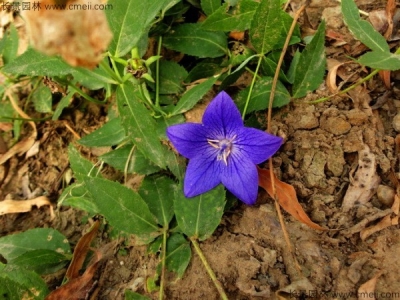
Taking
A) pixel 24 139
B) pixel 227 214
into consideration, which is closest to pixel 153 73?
pixel 227 214

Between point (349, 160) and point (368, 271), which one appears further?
point (349, 160)

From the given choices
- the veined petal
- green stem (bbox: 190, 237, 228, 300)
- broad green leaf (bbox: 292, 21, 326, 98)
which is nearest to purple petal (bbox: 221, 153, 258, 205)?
the veined petal

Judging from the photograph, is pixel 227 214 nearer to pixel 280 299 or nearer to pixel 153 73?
pixel 280 299

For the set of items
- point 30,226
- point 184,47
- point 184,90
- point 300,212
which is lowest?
point 30,226

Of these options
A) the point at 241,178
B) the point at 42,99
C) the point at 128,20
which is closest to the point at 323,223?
the point at 241,178

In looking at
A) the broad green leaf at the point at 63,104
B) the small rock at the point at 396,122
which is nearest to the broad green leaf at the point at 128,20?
the broad green leaf at the point at 63,104

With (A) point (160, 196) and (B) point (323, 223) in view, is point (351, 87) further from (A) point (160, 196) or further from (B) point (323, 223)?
(A) point (160, 196)
